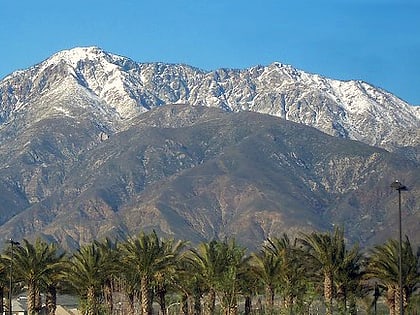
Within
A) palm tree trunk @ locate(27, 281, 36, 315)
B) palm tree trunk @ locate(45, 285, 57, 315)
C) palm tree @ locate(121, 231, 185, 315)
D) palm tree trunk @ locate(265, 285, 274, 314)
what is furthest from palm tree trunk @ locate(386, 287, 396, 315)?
palm tree trunk @ locate(27, 281, 36, 315)

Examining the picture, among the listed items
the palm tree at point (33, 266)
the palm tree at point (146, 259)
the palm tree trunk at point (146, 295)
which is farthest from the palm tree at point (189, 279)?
the palm tree at point (33, 266)

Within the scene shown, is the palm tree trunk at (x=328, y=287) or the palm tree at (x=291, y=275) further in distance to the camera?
the palm tree at (x=291, y=275)

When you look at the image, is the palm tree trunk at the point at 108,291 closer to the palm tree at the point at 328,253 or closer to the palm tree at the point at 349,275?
the palm tree at the point at 328,253

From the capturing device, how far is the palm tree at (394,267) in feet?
266

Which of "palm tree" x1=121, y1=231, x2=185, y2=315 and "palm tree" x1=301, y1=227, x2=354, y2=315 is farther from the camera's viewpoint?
"palm tree" x1=121, y1=231, x2=185, y2=315

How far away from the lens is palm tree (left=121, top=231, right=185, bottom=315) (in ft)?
278

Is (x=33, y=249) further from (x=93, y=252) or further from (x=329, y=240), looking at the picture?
(x=329, y=240)

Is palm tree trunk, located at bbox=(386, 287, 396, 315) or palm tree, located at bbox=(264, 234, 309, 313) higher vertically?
palm tree, located at bbox=(264, 234, 309, 313)

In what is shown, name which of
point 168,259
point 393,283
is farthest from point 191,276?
point 393,283

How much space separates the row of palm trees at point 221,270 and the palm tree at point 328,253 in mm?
22

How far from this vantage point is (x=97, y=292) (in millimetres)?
88688

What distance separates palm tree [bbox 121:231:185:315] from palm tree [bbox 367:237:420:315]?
48.1 ft

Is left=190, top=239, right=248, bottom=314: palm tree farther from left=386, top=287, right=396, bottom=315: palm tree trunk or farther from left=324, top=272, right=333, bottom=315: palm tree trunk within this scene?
left=386, top=287, right=396, bottom=315: palm tree trunk

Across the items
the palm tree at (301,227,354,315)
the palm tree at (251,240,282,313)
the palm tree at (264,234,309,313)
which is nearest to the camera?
the palm tree at (301,227,354,315)
